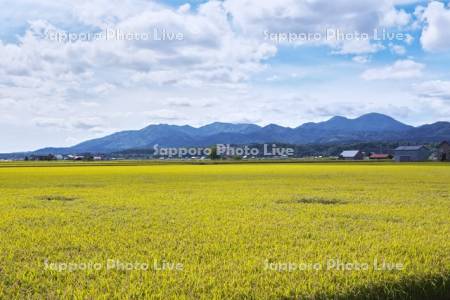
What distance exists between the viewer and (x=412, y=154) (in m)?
137

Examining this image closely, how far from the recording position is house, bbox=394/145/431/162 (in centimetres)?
13596

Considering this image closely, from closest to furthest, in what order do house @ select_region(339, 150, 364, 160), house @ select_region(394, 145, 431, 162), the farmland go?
1. the farmland
2. house @ select_region(394, 145, 431, 162)
3. house @ select_region(339, 150, 364, 160)

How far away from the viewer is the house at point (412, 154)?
13596cm

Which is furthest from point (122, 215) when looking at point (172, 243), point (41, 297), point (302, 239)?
point (41, 297)

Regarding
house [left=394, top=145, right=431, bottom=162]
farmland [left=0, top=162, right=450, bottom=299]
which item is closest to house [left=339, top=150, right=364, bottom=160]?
house [left=394, top=145, right=431, bottom=162]

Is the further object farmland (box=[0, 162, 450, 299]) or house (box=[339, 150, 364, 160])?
house (box=[339, 150, 364, 160])

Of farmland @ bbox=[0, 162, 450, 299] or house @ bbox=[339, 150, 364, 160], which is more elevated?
farmland @ bbox=[0, 162, 450, 299]

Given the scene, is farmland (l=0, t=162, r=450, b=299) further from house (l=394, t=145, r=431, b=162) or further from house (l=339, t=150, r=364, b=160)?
house (l=339, t=150, r=364, b=160)

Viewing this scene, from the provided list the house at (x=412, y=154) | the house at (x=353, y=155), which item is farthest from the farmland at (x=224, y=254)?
the house at (x=353, y=155)

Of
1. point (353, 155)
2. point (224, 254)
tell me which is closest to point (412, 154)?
point (353, 155)

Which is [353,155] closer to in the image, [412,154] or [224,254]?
[412,154]

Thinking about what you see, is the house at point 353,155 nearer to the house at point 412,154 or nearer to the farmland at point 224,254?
the house at point 412,154

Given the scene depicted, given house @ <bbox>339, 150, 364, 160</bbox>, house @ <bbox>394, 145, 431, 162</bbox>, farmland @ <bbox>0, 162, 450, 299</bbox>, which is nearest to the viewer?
farmland @ <bbox>0, 162, 450, 299</bbox>

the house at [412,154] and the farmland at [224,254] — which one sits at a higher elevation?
the farmland at [224,254]
